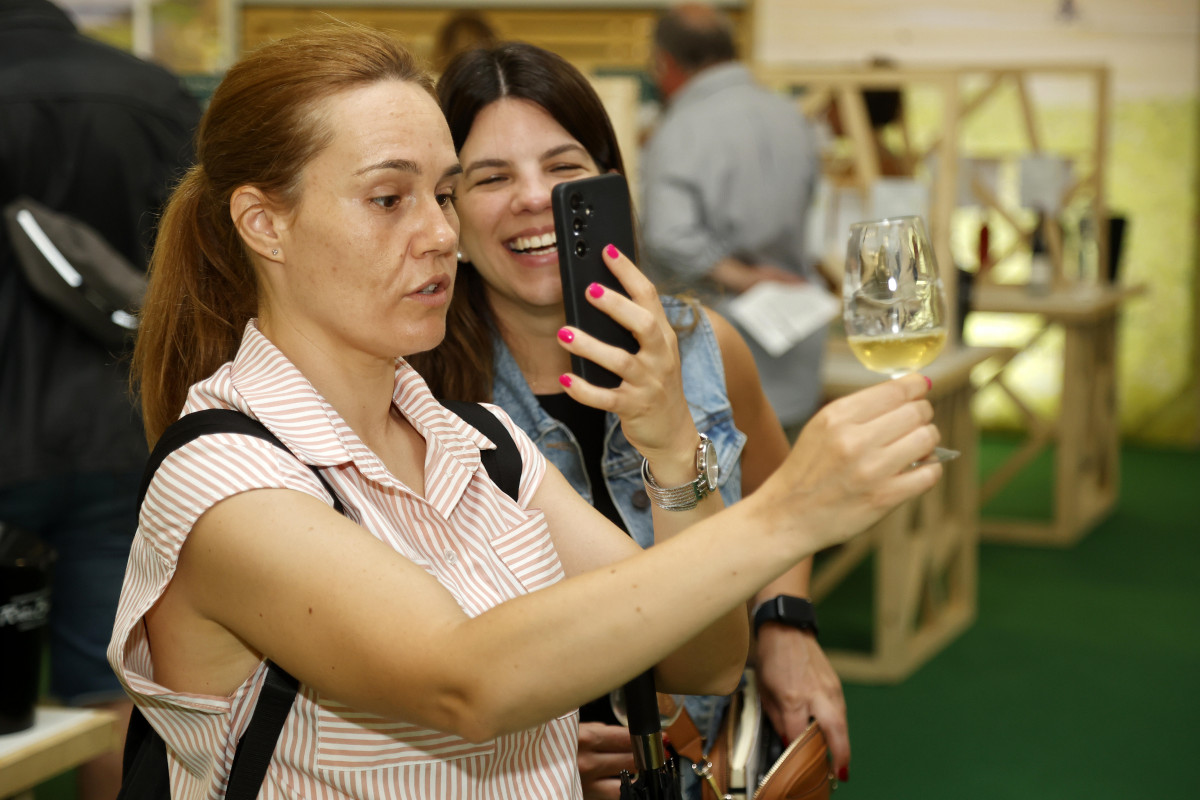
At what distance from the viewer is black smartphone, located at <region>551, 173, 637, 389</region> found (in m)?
1.21

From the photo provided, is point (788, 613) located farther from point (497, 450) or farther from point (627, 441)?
point (497, 450)

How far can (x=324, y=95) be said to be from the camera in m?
1.13

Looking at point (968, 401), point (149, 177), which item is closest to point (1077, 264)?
point (968, 401)

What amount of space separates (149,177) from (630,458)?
4.11 feet

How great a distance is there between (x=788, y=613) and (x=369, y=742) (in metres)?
0.82

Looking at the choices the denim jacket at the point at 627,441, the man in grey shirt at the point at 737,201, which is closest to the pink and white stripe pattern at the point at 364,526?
the denim jacket at the point at 627,441

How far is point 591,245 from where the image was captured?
124 centimetres

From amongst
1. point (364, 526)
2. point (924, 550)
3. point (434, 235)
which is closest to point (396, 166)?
point (434, 235)

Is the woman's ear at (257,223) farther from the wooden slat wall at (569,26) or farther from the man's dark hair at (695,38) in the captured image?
the wooden slat wall at (569,26)

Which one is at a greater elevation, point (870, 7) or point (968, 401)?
point (870, 7)

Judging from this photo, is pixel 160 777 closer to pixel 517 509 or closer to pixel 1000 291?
pixel 517 509

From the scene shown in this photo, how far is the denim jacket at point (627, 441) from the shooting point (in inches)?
65.6

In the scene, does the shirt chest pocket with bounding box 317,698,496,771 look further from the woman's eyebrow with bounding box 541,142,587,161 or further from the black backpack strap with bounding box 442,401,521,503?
the woman's eyebrow with bounding box 541,142,587,161

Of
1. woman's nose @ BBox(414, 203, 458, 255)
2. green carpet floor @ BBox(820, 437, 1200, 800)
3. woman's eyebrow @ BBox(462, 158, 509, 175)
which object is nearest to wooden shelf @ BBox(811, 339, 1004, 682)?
green carpet floor @ BBox(820, 437, 1200, 800)
